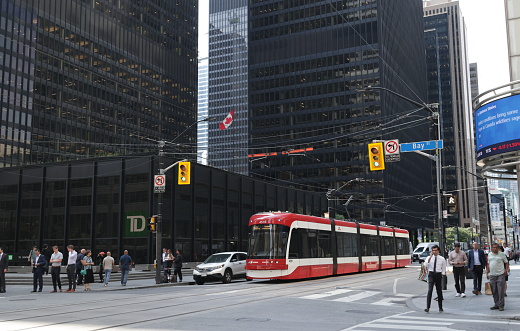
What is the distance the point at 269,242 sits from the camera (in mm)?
25984

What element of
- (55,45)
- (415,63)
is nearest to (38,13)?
(55,45)

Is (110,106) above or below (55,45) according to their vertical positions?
below

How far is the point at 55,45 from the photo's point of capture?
92.7m

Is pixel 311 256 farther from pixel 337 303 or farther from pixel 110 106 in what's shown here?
pixel 110 106

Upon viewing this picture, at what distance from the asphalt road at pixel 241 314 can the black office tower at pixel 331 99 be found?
8897cm

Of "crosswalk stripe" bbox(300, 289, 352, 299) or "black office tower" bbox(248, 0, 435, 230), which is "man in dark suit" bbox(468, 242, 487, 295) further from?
"black office tower" bbox(248, 0, 435, 230)

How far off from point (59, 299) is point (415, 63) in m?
143

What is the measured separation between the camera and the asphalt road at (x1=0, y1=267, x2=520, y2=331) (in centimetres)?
1148

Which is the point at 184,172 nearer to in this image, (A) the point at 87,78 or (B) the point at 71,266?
(B) the point at 71,266

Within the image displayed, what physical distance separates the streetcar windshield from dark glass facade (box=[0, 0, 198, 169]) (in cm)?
5407

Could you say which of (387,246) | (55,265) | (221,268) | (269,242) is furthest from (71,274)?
(387,246)

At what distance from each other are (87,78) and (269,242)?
8064 cm

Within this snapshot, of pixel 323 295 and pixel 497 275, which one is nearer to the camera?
pixel 497 275

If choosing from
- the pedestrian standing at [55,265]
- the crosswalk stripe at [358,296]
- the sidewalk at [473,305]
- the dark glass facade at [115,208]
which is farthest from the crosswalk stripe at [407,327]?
the dark glass facade at [115,208]
